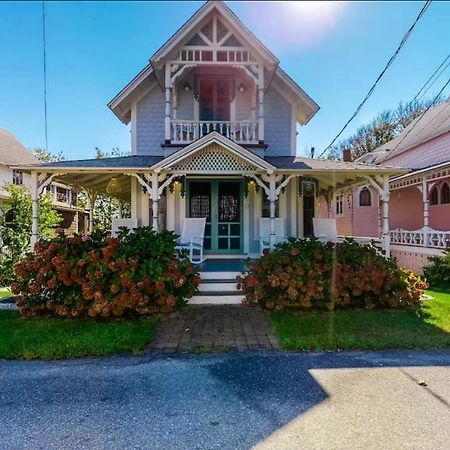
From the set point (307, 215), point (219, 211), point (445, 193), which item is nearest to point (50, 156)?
point (219, 211)

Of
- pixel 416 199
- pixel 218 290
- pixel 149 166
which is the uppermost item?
pixel 149 166

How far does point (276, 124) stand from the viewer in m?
12.2

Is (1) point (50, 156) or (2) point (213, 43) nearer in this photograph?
(2) point (213, 43)

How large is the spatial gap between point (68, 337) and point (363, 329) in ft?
15.9

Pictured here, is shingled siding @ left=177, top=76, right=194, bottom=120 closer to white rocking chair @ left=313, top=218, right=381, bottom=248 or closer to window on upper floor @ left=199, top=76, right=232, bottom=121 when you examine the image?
window on upper floor @ left=199, top=76, right=232, bottom=121

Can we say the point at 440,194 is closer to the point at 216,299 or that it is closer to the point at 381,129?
the point at 216,299

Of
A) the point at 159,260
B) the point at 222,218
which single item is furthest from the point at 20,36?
the point at 159,260

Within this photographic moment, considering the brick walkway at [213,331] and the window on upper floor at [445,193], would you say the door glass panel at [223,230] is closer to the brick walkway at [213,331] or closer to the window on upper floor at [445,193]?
the brick walkway at [213,331]

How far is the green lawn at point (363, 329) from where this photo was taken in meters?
5.72

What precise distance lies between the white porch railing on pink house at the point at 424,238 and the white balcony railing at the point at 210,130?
276 inches

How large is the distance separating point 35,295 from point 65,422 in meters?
4.33

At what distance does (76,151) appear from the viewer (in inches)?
1487

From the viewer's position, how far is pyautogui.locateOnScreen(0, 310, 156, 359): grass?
5414mm

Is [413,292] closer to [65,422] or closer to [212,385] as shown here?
[212,385]
